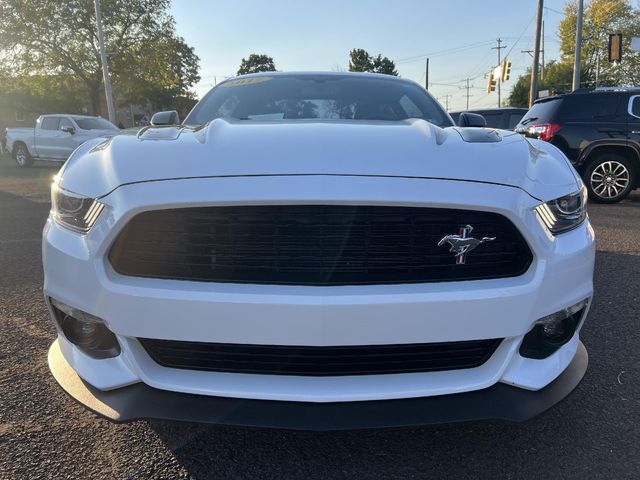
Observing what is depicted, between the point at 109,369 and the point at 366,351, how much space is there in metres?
0.90

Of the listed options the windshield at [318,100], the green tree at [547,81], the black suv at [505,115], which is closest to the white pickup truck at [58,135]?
the black suv at [505,115]

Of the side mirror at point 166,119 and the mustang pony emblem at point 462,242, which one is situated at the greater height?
the side mirror at point 166,119

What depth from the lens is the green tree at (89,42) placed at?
28141mm

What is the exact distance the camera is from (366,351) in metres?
1.67

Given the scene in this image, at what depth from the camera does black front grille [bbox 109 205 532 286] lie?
167cm

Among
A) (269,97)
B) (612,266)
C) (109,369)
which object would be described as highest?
(269,97)

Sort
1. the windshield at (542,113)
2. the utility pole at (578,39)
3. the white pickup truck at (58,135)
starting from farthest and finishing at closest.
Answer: the utility pole at (578,39)
the white pickup truck at (58,135)
the windshield at (542,113)

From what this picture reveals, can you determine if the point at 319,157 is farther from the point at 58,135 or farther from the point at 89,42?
the point at 89,42

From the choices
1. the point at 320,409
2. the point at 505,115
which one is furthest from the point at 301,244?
the point at 505,115

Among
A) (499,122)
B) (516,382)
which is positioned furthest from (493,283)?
(499,122)

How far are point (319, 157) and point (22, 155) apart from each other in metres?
20.7

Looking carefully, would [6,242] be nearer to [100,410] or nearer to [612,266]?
[100,410]

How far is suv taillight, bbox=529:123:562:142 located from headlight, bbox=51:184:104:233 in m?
7.91

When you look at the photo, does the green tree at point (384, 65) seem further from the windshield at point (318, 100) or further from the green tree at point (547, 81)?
the windshield at point (318, 100)
